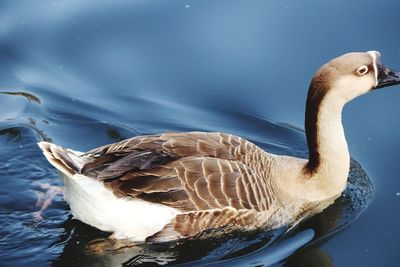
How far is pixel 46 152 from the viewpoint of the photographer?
5469 millimetres

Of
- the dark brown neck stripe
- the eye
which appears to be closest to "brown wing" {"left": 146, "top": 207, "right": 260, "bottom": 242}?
the dark brown neck stripe

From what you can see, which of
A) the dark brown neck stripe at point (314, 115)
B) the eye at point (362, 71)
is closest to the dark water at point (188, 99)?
the dark brown neck stripe at point (314, 115)

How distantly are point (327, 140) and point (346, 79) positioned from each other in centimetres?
53

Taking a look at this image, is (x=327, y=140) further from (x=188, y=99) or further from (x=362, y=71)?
(x=188, y=99)

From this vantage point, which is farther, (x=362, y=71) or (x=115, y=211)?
(x=362, y=71)

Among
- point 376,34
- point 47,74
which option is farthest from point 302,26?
point 47,74

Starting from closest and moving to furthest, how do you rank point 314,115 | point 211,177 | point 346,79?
point 211,177, point 346,79, point 314,115

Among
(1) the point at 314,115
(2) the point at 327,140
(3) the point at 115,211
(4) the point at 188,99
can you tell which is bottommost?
(3) the point at 115,211

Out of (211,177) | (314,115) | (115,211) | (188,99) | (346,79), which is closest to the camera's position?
(115,211)

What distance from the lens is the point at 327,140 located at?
6.26 m

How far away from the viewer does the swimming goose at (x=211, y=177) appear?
5656 mm

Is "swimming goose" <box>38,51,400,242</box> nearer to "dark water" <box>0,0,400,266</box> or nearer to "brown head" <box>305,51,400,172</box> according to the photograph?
"brown head" <box>305,51,400,172</box>

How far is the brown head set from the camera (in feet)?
19.7

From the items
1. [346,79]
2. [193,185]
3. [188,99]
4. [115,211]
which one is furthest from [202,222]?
[188,99]
